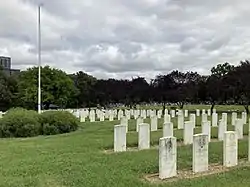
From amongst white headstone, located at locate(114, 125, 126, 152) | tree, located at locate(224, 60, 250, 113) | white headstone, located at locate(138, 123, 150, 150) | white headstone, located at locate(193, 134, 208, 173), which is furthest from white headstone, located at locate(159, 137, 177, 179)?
tree, located at locate(224, 60, 250, 113)

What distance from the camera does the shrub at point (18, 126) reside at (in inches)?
779

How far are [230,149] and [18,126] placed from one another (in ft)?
40.0

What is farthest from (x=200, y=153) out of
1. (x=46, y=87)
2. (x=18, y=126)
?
(x=46, y=87)

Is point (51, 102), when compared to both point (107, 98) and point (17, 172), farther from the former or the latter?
point (17, 172)

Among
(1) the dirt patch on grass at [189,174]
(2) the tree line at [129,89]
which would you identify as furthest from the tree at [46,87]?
(1) the dirt patch on grass at [189,174]

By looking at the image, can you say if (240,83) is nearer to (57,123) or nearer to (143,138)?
(57,123)

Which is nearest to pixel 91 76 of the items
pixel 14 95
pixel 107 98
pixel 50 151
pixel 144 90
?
pixel 107 98

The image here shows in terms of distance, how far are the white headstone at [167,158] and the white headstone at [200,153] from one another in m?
0.63

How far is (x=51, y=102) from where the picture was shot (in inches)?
2415

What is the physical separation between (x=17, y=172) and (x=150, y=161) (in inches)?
131

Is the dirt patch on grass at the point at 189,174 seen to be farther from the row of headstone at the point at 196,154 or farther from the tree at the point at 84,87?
the tree at the point at 84,87

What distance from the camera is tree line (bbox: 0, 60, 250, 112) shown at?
48.8 meters

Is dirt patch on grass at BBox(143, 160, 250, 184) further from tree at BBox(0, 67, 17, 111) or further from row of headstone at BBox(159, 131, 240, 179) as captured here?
tree at BBox(0, 67, 17, 111)

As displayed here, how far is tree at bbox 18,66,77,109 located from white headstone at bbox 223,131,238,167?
50098mm
